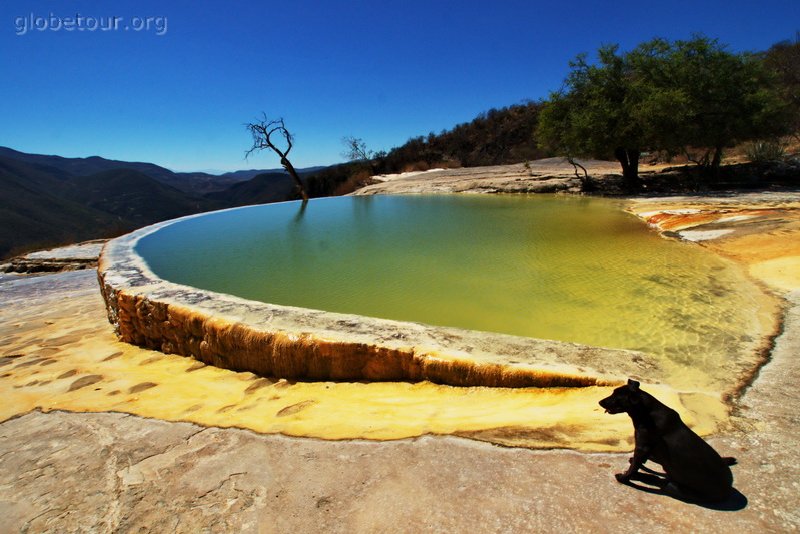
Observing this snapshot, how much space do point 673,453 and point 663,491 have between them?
14cm

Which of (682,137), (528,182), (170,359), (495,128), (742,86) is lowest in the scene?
(170,359)

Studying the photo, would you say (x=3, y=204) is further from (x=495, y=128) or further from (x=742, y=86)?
(x=742, y=86)

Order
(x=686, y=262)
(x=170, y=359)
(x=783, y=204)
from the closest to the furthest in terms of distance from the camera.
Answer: (x=170, y=359) → (x=686, y=262) → (x=783, y=204)

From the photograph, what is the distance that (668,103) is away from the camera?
434 inches

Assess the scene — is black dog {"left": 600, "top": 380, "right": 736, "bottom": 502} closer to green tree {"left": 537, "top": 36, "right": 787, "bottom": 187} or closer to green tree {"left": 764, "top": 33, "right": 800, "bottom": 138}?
green tree {"left": 537, "top": 36, "right": 787, "bottom": 187}

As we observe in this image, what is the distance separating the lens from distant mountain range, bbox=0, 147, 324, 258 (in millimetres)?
30938

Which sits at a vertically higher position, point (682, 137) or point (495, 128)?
point (495, 128)

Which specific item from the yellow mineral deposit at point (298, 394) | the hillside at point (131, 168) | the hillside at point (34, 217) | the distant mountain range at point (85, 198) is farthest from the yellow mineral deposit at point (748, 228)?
the hillside at point (131, 168)

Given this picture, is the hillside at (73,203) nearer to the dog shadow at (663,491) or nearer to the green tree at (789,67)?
the dog shadow at (663,491)

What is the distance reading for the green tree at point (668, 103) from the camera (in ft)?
36.9

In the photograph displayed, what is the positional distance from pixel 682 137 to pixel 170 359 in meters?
13.6

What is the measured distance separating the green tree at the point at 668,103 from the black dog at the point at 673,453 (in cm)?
1203

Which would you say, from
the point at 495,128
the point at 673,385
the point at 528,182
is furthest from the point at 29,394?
the point at 495,128

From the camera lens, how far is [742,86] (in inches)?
457
